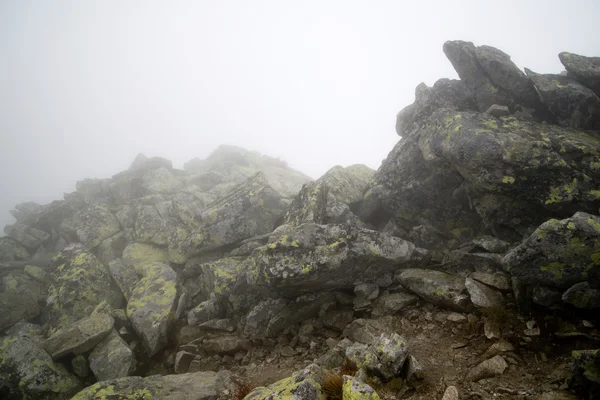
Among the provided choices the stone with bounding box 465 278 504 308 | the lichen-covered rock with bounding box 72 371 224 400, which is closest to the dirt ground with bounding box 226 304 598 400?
the stone with bounding box 465 278 504 308

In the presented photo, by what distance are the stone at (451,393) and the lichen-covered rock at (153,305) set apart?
11.2 metres

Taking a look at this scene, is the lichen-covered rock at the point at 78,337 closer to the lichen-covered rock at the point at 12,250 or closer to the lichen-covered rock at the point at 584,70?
the lichen-covered rock at the point at 12,250

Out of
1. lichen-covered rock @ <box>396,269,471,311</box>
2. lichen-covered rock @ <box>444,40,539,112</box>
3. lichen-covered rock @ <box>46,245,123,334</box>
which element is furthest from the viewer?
lichen-covered rock @ <box>46,245,123,334</box>

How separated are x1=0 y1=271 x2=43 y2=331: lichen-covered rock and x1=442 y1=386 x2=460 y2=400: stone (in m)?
19.3

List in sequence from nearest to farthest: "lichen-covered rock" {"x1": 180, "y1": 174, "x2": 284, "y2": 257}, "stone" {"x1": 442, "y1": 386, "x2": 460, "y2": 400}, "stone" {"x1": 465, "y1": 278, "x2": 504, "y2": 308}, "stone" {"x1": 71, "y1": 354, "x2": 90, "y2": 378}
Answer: "stone" {"x1": 442, "y1": 386, "x2": 460, "y2": 400} → "stone" {"x1": 465, "y1": 278, "x2": 504, "y2": 308} → "stone" {"x1": 71, "y1": 354, "x2": 90, "y2": 378} → "lichen-covered rock" {"x1": 180, "y1": 174, "x2": 284, "y2": 257}

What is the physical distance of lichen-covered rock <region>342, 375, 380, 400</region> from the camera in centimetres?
552

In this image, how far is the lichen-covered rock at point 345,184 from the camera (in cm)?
1471

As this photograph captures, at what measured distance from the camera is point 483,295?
8172 mm

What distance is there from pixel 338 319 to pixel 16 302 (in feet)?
55.5

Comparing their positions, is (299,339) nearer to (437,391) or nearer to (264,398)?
(264,398)

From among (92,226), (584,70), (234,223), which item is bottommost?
(92,226)

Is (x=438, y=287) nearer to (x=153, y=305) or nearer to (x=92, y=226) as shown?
(x=153, y=305)

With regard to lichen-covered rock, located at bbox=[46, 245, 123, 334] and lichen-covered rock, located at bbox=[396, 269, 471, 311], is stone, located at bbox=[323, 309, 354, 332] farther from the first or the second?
lichen-covered rock, located at bbox=[46, 245, 123, 334]

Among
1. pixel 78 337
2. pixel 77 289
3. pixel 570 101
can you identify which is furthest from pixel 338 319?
pixel 77 289
